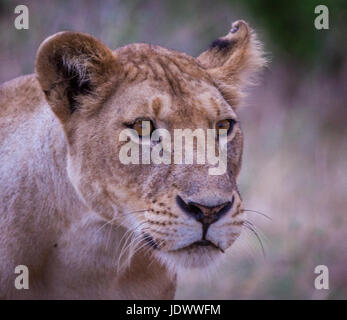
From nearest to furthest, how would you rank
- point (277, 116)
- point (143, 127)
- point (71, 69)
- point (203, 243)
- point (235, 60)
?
point (203, 243) < point (143, 127) < point (71, 69) < point (235, 60) < point (277, 116)

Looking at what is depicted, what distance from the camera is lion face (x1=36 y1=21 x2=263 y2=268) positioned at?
119 inches

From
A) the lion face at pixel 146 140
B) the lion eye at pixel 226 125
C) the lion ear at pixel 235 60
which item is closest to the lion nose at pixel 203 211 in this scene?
the lion face at pixel 146 140

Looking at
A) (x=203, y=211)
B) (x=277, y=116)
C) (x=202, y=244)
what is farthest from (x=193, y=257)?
(x=277, y=116)

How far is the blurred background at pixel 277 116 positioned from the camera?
6.21 meters

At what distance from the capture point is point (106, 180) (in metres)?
3.26

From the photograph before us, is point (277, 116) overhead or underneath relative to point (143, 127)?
overhead

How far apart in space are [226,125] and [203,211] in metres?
0.60

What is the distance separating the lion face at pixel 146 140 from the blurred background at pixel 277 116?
2.12 metres

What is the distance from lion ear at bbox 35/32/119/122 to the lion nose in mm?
726

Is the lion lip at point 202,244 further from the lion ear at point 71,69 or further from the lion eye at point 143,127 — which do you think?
the lion ear at point 71,69

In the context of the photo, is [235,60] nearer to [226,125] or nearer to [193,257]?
[226,125]

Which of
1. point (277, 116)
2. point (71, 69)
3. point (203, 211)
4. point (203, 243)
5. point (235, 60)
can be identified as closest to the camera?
point (203, 211)

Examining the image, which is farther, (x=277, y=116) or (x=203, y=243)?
(x=277, y=116)

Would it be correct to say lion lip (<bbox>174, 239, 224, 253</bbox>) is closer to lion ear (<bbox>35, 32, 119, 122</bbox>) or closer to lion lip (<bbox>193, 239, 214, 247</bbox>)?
lion lip (<bbox>193, 239, 214, 247</bbox>)
